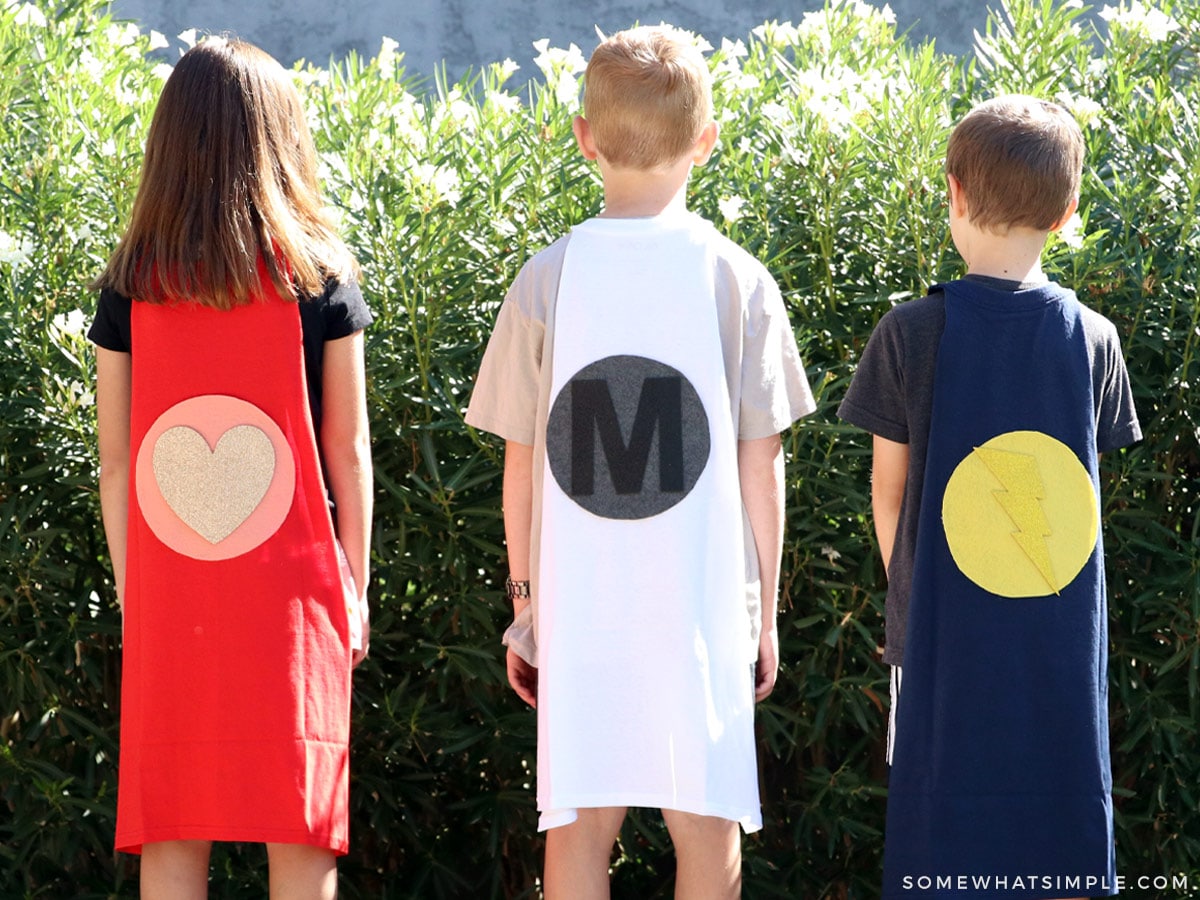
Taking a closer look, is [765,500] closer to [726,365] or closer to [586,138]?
[726,365]

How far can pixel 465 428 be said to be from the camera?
9.76 feet

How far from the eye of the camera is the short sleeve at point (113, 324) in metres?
2.51

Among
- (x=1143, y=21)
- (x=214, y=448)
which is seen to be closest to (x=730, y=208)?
(x=214, y=448)

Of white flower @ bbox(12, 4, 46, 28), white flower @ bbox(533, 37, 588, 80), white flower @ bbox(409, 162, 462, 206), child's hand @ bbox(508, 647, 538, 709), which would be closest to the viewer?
child's hand @ bbox(508, 647, 538, 709)

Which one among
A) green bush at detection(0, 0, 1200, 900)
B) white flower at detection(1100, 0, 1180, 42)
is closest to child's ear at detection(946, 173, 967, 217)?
green bush at detection(0, 0, 1200, 900)

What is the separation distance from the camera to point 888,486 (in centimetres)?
256

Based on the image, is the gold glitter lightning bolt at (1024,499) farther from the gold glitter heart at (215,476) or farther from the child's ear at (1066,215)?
the gold glitter heart at (215,476)

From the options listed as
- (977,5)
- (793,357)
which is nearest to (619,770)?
(793,357)

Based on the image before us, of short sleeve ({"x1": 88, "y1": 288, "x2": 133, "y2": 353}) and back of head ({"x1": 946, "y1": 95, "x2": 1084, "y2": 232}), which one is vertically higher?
back of head ({"x1": 946, "y1": 95, "x2": 1084, "y2": 232})

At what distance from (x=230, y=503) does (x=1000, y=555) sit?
48.5 inches

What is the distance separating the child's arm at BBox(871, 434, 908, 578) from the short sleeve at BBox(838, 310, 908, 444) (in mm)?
23

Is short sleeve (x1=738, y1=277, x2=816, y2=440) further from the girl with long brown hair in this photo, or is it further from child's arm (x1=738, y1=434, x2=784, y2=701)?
the girl with long brown hair

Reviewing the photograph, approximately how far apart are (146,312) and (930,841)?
59.6 inches

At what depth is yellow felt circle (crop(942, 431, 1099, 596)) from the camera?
2.41 m
